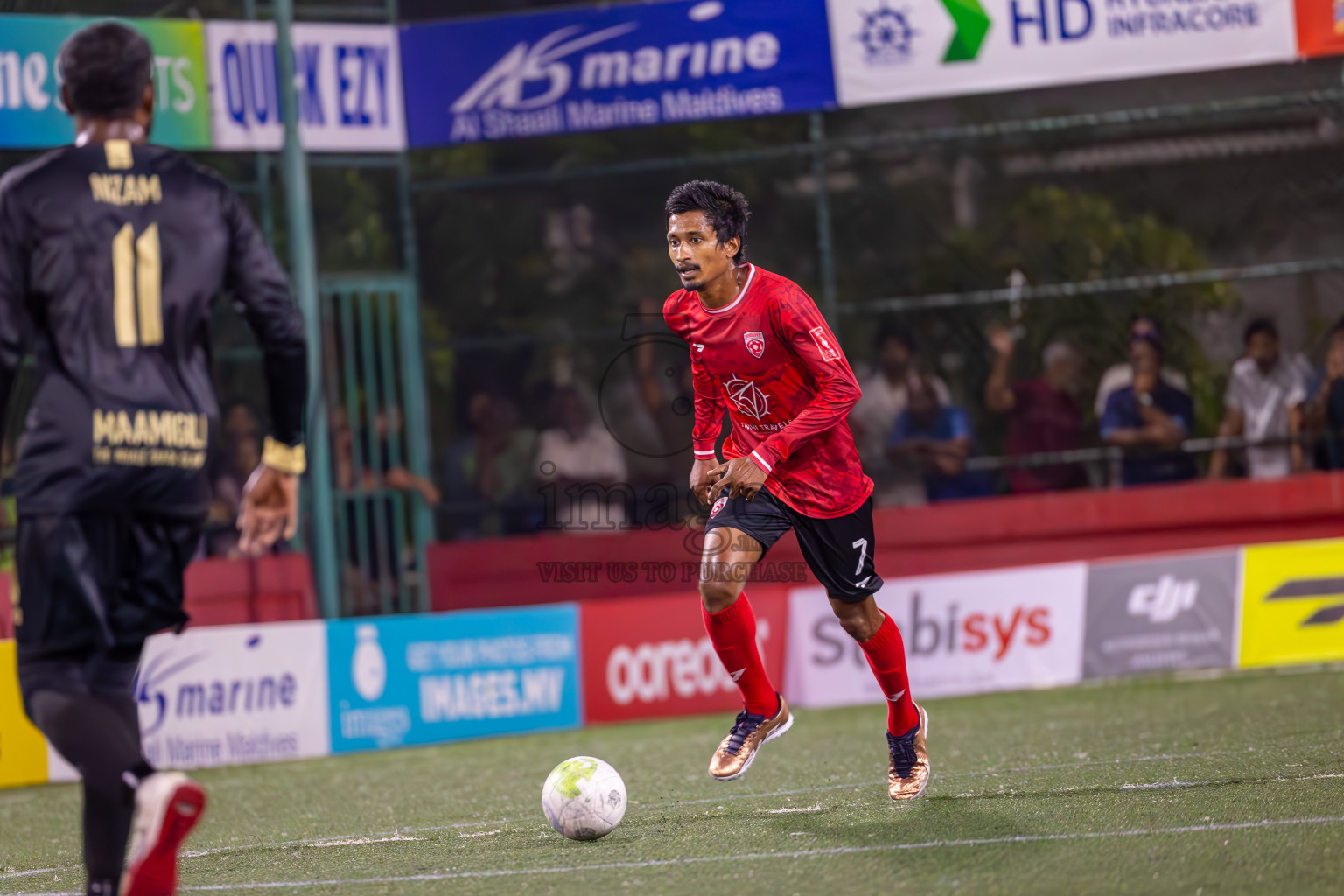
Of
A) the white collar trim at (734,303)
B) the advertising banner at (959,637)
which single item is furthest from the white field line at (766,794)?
the advertising banner at (959,637)

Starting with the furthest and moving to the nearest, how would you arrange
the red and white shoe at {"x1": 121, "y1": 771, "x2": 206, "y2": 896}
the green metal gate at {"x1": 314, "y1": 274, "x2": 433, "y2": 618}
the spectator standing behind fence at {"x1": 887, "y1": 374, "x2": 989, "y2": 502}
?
the green metal gate at {"x1": 314, "y1": 274, "x2": 433, "y2": 618}, the spectator standing behind fence at {"x1": 887, "y1": 374, "x2": 989, "y2": 502}, the red and white shoe at {"x1": 121, "y1": 771, "x2": 206, "y2": 896}

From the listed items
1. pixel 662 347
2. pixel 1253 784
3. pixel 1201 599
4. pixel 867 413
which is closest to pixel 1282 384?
pixel 1201 599

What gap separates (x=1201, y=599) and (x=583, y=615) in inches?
164

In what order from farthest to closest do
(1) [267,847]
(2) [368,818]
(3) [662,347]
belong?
(3) [662,347] → (2) [368,818] → (1) [267,847]

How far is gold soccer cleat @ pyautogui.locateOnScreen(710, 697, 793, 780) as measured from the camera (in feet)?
17.7

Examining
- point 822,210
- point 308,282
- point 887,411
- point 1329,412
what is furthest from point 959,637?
point 308,282

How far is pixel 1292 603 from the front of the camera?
405 inches

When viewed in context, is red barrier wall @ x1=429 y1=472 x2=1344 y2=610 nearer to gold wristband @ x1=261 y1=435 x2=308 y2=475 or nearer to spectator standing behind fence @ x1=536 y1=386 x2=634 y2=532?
spectator standing behind fence @ x1=536 y1=386 x2=634 y2=532

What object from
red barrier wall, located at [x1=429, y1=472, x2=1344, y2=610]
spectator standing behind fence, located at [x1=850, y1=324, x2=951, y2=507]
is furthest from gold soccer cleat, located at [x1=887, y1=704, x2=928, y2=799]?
spectator standing behind fence, located at [x1=850, y1=324, x2=951, y2=507]

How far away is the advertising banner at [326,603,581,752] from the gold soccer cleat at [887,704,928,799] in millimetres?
4806

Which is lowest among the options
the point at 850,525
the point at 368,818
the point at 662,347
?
the point at 368,818

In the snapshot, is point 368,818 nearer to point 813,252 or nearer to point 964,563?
point 964,563

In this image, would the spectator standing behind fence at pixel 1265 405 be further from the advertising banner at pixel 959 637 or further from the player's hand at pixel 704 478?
the player's hand at pixel 704 478

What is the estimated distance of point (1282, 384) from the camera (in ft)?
38.1
